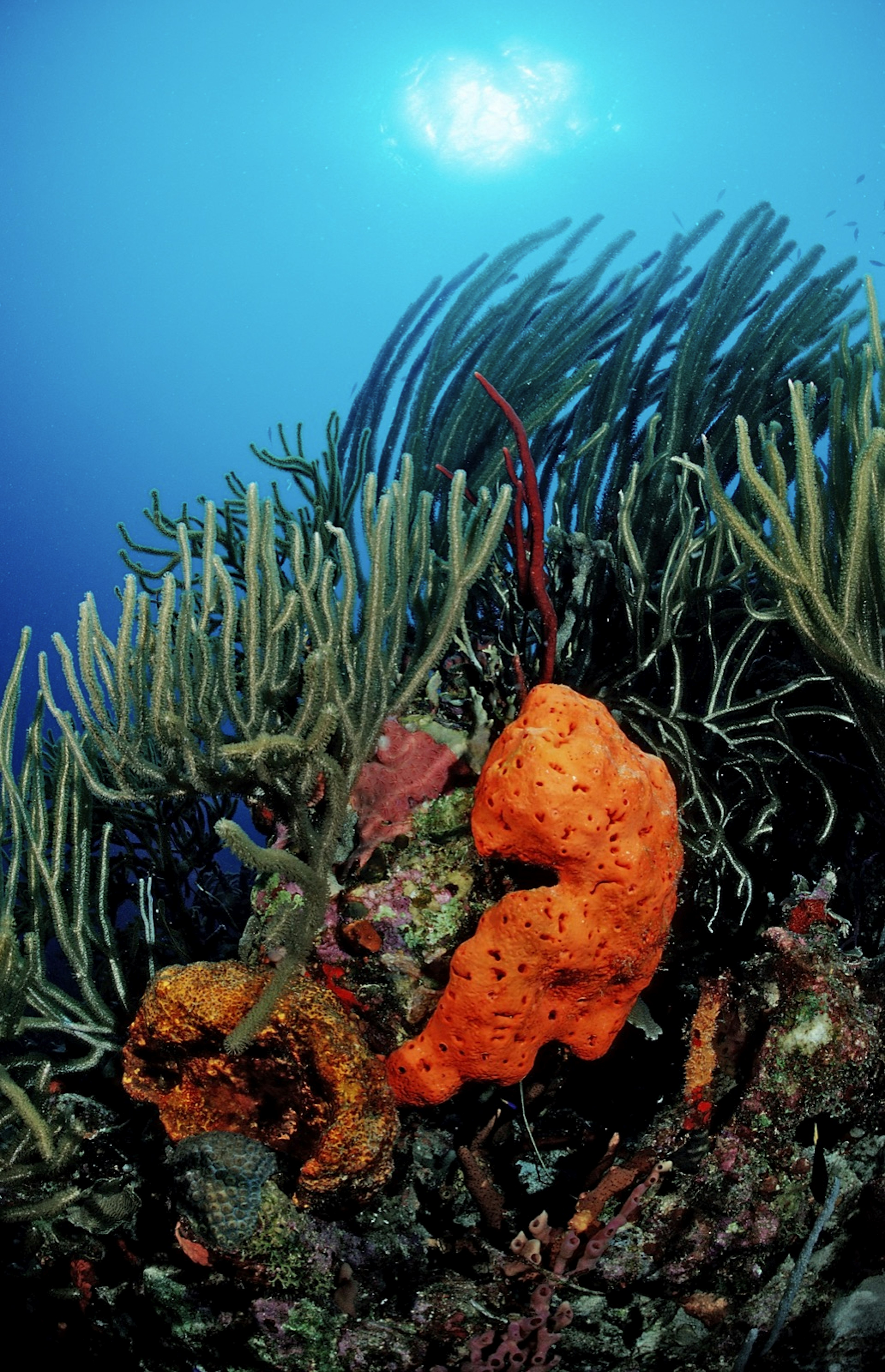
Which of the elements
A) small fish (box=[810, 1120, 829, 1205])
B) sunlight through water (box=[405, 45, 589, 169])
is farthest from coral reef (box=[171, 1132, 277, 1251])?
sunlight through water (box=[405, 45, 589, 169])

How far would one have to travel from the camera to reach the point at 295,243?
193 feet

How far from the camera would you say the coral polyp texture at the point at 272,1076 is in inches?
76.9

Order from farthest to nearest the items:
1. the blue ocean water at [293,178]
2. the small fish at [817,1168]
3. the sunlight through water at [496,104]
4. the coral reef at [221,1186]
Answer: the blue ocean water at [293,178] → the sunlight through water at [496,104] → the small fish at [817,1168] → the coral reef at [221,1186]

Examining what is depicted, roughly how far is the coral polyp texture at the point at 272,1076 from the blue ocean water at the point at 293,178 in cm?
2449

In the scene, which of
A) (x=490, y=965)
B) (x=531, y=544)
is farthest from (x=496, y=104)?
(x=490, y=965)

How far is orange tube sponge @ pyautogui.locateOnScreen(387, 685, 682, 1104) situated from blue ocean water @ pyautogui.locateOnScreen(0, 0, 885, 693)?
2377cm

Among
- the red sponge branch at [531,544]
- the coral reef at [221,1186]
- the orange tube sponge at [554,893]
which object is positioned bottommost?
the coral reef at [221,1186]

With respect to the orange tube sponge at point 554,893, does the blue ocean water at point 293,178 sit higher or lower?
higher

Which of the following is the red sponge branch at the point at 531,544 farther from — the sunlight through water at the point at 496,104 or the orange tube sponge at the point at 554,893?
the sunlight through water at the point at 496,104

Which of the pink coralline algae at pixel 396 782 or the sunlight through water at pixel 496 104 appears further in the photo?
the sunlight through water at pixel 496 104

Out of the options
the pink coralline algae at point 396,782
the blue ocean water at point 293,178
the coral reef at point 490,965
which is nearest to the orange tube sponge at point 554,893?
the coral reef at point 490,965

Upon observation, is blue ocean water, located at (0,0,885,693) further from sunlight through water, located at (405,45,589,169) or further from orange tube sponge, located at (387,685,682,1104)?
orange tube sponge, located at (387,685,682,1104)

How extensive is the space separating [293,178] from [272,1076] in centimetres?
7154

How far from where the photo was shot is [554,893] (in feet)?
6.10
